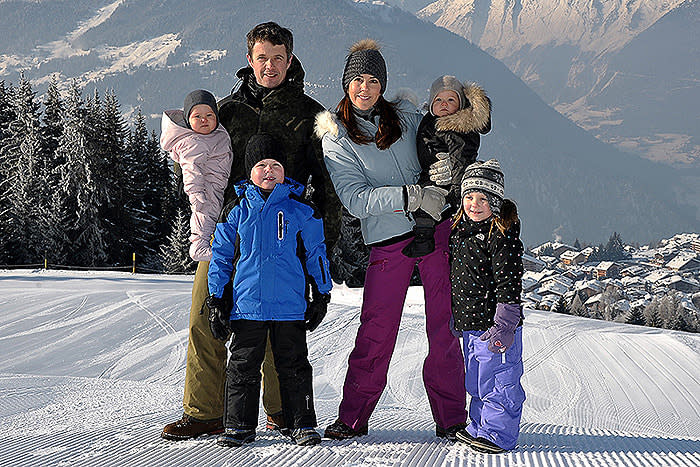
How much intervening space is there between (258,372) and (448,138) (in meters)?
1.82

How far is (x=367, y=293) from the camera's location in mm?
4191

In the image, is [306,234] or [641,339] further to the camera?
[641,339]

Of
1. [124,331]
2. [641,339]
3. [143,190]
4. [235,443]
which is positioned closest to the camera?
[235,443]

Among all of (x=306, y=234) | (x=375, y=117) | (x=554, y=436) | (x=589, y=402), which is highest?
(x=375, y=117)

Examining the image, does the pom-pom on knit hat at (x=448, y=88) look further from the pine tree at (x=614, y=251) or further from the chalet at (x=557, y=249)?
the pine tree at (x=614, y=251)

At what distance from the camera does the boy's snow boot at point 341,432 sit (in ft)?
13.2

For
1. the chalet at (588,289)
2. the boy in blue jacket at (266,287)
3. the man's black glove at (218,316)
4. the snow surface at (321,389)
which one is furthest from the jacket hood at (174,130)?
the chalet at (588,289)

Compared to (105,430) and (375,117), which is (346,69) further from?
(105,430)

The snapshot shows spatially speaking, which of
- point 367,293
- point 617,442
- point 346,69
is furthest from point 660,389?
point 346,69

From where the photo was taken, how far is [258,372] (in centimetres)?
386

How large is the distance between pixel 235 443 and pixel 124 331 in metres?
7.73

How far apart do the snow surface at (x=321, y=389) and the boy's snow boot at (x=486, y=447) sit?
65 mm

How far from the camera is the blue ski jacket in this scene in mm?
3781

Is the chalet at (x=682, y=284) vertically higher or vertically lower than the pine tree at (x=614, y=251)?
lower
